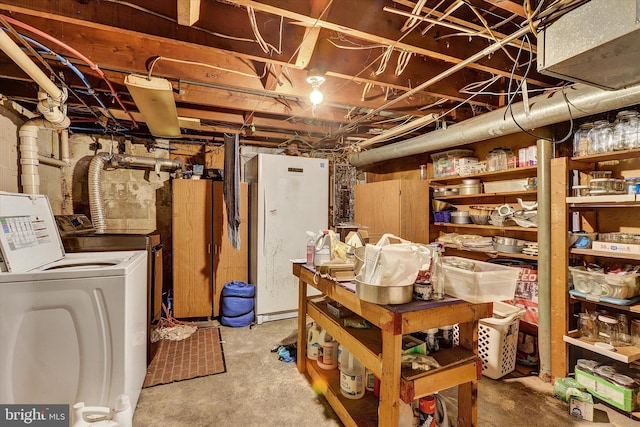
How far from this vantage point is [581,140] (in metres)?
2.36

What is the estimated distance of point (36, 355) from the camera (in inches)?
66.0

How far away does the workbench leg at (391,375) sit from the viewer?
137cm

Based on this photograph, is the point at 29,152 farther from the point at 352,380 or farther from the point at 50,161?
the point at 352,380

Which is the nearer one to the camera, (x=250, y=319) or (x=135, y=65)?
(x=135, y=65)

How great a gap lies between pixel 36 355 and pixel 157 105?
1883 mm

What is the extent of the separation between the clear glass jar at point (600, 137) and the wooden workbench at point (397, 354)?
162 cm

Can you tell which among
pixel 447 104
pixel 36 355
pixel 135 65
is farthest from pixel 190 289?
pixel 447 104

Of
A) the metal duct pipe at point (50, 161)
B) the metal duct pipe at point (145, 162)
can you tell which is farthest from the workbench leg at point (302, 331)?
the metal duct pipe at point (50, 161)

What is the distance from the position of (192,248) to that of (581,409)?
368 cm

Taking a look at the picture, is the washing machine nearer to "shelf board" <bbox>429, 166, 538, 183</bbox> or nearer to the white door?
the white door

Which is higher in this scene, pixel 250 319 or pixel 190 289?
pixel 190 289

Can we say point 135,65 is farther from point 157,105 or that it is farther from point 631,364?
point 631,364

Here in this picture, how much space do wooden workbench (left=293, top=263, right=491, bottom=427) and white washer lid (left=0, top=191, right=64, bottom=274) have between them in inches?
67.4

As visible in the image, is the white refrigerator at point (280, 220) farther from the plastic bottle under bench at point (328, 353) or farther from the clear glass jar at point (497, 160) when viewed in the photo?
the clear glass jar at point (497, 160)
